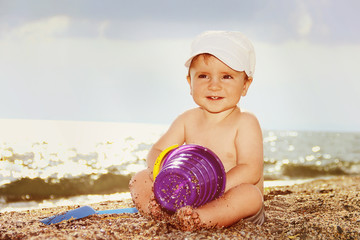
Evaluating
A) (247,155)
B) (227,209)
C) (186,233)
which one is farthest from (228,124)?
(186,233)

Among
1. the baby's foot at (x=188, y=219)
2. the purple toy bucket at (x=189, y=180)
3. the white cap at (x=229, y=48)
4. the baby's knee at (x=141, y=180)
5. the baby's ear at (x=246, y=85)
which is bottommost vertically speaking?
the baby's foot at (x=188, y=219)

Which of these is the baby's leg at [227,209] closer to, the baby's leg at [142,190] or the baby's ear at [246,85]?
the baby's leg at [142,190]

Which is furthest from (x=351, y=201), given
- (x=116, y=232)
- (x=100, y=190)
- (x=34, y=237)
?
(x=100, y=190)

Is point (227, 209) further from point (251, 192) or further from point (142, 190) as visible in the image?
point (142, 190)

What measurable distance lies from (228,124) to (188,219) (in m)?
0.80

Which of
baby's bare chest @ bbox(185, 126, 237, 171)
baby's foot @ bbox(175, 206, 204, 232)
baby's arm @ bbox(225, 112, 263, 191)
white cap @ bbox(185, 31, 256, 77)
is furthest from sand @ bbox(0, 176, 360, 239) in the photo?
white cap @ bbox(185, 31, 256, 77)

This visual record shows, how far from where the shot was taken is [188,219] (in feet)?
7.07

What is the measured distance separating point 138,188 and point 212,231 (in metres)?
0.68

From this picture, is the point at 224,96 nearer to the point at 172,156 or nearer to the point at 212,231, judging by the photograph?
the point at 172,156

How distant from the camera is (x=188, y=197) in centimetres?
215

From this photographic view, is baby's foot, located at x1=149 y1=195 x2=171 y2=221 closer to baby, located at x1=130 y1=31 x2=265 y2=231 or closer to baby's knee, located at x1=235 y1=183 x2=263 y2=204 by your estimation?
baby, located at x1=130 y1=31 x2=265 y2=231

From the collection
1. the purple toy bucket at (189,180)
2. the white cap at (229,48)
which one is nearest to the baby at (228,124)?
the white cap at (229,48)

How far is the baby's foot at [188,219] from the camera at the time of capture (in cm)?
215

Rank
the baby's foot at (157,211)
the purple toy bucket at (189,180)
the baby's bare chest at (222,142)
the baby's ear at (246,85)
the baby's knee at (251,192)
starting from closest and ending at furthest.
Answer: the purple toy bucket at (189,180)
the baby's foot at (157,211)
the baby's knee at (251,192)
the baby's bare chest at (222,142)
the baby's ear at (246,85)
